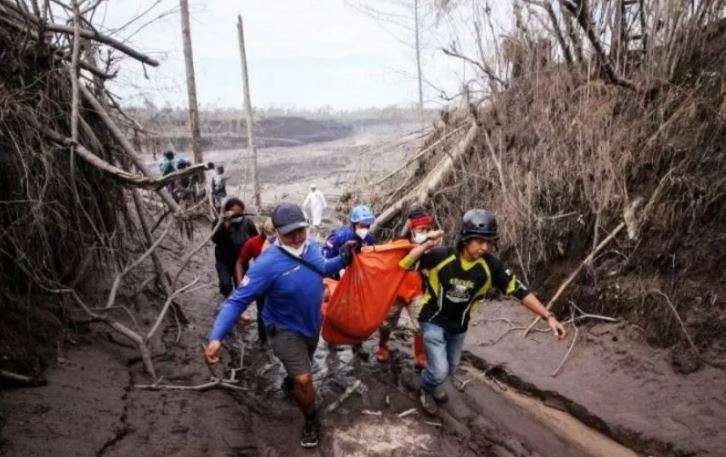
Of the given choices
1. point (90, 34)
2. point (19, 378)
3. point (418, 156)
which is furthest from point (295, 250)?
point (418, 156)

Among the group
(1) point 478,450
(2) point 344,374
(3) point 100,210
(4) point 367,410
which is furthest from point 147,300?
(1) point 478,450

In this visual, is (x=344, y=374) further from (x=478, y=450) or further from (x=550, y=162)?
(x=550, y=162)

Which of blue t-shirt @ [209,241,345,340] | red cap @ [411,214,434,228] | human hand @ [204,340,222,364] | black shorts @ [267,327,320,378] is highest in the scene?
red cap @ [411,214,434,228]

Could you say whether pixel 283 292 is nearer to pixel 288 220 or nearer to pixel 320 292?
pixel 320 292

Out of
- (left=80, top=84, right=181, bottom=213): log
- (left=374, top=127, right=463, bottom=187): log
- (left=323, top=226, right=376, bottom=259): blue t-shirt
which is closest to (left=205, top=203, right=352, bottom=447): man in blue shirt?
(left=323, top=226, right=376, bottom=259): blue t-shirt

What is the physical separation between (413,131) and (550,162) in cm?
356

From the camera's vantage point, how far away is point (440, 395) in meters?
4.54

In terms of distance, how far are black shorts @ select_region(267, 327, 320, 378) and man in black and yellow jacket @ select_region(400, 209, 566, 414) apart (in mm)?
1094

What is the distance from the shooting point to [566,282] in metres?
5.68

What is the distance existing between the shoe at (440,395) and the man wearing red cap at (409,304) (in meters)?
0.61

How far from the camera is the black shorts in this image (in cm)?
379

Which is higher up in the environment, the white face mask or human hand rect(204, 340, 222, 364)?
the white face mask

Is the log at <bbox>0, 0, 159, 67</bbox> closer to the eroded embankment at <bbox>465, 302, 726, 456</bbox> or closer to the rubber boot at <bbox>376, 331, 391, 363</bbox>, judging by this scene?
the rubber boot at <bbox>376, 331, 391, 363</bbox>

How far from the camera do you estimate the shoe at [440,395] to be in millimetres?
4537
